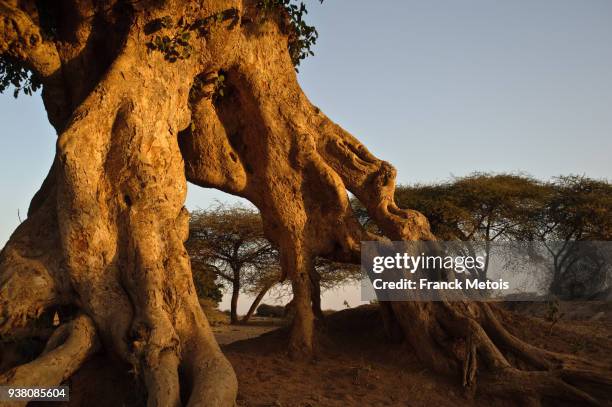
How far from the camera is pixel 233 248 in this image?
19953 millimetres

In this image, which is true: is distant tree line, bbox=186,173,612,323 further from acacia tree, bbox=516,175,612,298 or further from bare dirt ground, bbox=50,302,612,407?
bare dirt ground, bbox=50,302,612,407

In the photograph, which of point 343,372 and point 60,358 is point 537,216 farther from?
point 60,358

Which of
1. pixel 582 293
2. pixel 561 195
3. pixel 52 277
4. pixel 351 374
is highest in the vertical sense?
pixel 561 195

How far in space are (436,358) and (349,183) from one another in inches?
119

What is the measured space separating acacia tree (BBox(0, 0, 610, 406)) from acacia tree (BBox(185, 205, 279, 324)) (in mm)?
10512

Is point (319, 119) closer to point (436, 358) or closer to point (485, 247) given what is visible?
point (436, 358)

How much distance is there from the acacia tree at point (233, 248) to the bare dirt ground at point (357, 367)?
1029 centimetres

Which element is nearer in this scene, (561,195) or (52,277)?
(52,277)

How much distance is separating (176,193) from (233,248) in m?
13.7

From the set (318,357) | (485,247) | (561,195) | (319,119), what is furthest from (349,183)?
(561,195)

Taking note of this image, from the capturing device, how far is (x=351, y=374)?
718 centimetres

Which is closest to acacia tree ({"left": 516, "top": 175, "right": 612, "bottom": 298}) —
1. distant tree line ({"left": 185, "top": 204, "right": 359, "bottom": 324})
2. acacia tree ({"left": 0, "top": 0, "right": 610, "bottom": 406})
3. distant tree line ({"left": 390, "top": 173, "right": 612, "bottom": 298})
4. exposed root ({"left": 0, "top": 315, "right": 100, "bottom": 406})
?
distant tree line ({"left": 390, "top": 173, "right": 612, "bottom": 298})

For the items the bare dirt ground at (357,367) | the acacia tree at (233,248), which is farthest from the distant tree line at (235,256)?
the bare dirt ground at (357,367)

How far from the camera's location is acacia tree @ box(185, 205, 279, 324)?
19522 millimetres
